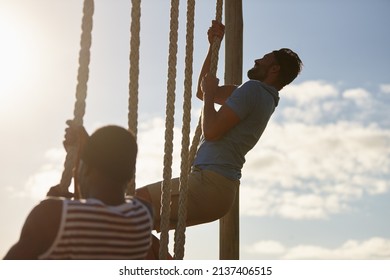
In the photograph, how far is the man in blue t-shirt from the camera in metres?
3.51

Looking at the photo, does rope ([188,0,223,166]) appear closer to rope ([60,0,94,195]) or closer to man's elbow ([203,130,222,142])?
man's elbow ([203,130,222,142])

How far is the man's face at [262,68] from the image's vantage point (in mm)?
3959

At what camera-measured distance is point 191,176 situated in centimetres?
360

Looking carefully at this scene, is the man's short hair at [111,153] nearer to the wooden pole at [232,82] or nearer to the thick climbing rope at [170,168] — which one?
the thick climbing rope at [170,168]

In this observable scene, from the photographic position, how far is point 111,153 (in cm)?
201

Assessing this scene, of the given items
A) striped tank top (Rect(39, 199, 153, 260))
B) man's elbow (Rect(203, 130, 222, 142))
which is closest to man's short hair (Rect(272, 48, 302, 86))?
man's elbow (Rect(203, 130, 222, 142))

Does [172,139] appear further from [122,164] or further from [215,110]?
[122,164]

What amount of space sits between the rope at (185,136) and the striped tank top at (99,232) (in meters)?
1.33

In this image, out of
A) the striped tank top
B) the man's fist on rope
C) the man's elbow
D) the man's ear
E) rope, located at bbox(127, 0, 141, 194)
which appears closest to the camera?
the striped tank top

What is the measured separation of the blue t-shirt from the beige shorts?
1.8 inches

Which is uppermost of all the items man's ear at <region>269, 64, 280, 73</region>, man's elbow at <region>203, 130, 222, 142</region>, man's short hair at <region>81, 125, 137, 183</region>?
man's ear at <region>269, 64, 280, 73</region>

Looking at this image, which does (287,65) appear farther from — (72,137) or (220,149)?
(72,137)

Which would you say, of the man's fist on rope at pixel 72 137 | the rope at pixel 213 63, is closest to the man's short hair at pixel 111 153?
the man's fist on rope at pixel 72 137

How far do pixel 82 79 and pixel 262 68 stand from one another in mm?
1460
